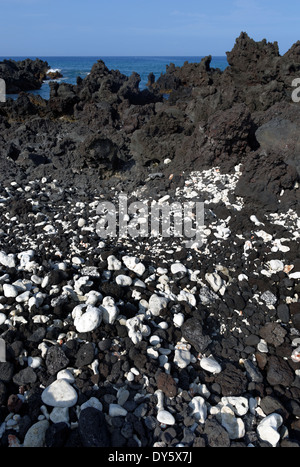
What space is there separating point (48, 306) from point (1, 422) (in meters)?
0.99

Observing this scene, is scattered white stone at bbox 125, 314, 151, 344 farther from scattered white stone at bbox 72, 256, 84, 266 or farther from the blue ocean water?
the blue ocean water

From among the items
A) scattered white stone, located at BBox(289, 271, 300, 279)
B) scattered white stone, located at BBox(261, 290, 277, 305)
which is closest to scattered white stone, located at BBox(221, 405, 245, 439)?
scattered white stone, located at BBox(261, 290, 277, 305)

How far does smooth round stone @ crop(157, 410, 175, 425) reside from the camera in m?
2.08

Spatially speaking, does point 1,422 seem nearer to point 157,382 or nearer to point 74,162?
point 157,382

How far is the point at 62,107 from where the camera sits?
457 inches

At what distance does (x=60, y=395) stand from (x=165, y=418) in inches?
27.1

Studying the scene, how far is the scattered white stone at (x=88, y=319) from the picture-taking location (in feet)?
8.68

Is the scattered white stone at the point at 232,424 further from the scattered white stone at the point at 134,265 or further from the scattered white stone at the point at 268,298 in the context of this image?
the scattered white stone at the point at 134,265

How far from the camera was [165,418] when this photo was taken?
6.87 feet

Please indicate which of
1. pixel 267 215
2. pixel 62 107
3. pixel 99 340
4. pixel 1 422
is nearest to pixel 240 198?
pixel 267 215

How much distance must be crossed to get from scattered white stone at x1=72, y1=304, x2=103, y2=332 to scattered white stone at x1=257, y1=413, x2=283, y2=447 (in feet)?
4.40

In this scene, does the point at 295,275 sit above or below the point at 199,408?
above

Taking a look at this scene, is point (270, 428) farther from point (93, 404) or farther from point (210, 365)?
point (93, 404)

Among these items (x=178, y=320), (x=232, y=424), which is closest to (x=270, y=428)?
(x=232, y=424)
